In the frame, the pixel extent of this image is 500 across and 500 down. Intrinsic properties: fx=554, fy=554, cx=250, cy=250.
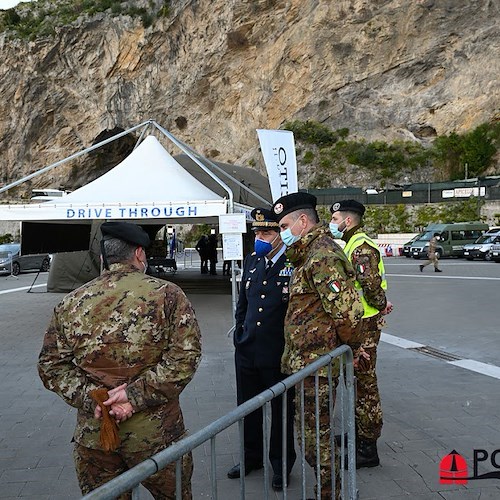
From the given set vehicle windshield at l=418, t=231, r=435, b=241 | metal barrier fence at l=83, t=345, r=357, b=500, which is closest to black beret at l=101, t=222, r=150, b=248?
metal barrier fence at l=83, t=345, r=357, b=500

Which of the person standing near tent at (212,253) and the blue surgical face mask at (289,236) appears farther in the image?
the person standing near tent at (212,253)

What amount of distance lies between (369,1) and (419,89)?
9.64m

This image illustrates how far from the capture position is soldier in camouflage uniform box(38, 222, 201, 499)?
2570 millimetres

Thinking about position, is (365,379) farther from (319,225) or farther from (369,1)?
(369,1)

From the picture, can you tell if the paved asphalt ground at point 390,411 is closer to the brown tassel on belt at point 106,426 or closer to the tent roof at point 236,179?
the brown tassel on belt at point 106,426

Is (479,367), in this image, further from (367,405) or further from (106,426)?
(106,426)

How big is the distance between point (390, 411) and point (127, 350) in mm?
3506

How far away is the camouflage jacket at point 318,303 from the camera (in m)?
3.21

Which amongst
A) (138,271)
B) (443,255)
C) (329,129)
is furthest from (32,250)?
(329,129)

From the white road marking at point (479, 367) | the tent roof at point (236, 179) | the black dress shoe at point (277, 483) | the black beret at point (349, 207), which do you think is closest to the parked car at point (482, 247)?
the tent roof at point (236, 179)

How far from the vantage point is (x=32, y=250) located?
13320mm

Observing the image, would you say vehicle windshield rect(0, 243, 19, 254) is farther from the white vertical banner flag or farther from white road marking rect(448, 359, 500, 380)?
white road marking rect(448, 359, 500, 380)

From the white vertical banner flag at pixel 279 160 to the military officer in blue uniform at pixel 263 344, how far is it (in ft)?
17.4

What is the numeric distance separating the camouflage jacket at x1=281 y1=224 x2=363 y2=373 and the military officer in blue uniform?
347mm
